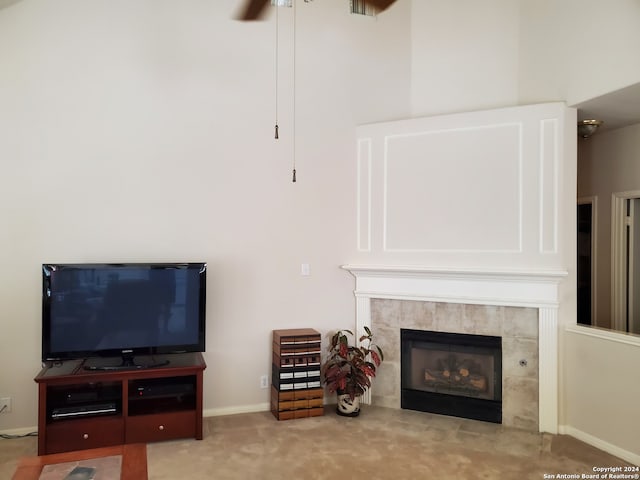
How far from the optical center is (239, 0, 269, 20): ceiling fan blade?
1.84 m

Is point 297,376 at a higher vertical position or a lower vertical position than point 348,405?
higher

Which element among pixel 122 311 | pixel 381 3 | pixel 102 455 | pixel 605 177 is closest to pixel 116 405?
pixel 122 311

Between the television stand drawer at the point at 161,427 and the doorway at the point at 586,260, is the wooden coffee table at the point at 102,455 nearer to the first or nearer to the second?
the television stand drawer at the point at 161,427

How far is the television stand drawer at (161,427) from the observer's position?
3348mm

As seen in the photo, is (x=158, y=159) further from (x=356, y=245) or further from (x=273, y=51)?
(x=356, y=245)

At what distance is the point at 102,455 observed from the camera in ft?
7.95

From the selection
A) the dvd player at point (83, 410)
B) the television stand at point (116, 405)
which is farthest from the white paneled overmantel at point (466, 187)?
the dvd player at point (83, 410)

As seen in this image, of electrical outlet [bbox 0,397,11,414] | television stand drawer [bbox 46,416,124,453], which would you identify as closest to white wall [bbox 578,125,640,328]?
television stand drawer [bbox 46,416,124,453]

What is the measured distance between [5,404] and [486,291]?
3744mm

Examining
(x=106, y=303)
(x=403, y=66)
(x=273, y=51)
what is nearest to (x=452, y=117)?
(x=403, y=66)

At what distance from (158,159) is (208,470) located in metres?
2.33

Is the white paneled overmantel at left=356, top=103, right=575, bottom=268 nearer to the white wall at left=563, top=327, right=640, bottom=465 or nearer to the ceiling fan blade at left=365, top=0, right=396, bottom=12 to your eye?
the white wall at left=563, top=327, right=640, bottom=465

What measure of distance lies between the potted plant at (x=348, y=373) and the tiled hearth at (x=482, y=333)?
0.62 ft

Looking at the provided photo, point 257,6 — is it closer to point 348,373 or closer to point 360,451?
point 360,451
